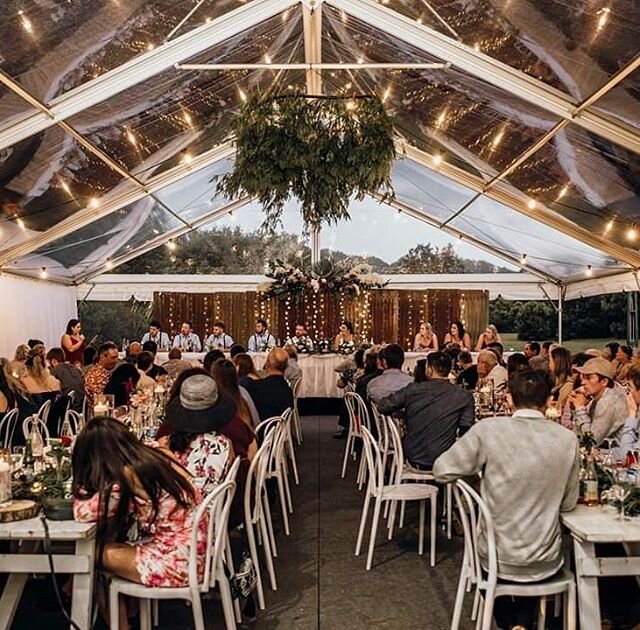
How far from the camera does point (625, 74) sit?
6.48m

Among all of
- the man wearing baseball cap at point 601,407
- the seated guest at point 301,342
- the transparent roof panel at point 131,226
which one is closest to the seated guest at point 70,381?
the transparent roof panel at point 131,226

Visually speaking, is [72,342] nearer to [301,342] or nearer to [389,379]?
[301,342]

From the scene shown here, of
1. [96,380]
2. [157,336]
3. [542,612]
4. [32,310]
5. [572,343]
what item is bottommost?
[542,612]

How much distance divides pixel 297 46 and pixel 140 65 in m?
2.21

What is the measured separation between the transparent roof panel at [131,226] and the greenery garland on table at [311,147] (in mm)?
4810

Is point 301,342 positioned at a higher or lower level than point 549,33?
lower

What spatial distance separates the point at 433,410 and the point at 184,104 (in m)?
5.12

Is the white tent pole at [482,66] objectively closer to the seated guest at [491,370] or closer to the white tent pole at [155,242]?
the seated guest at [491,370]

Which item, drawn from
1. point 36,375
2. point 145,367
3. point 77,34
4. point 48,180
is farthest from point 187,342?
point 77,34

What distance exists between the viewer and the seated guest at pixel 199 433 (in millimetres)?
4383

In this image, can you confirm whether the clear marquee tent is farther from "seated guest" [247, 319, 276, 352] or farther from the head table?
the head table

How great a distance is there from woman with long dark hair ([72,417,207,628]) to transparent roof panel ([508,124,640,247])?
583 cm

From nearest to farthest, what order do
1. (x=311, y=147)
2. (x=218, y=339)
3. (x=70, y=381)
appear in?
1. (x=311, y=147)
2. (x=70, y=381)
3. (x=218, y=339)

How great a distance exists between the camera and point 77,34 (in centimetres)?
659
